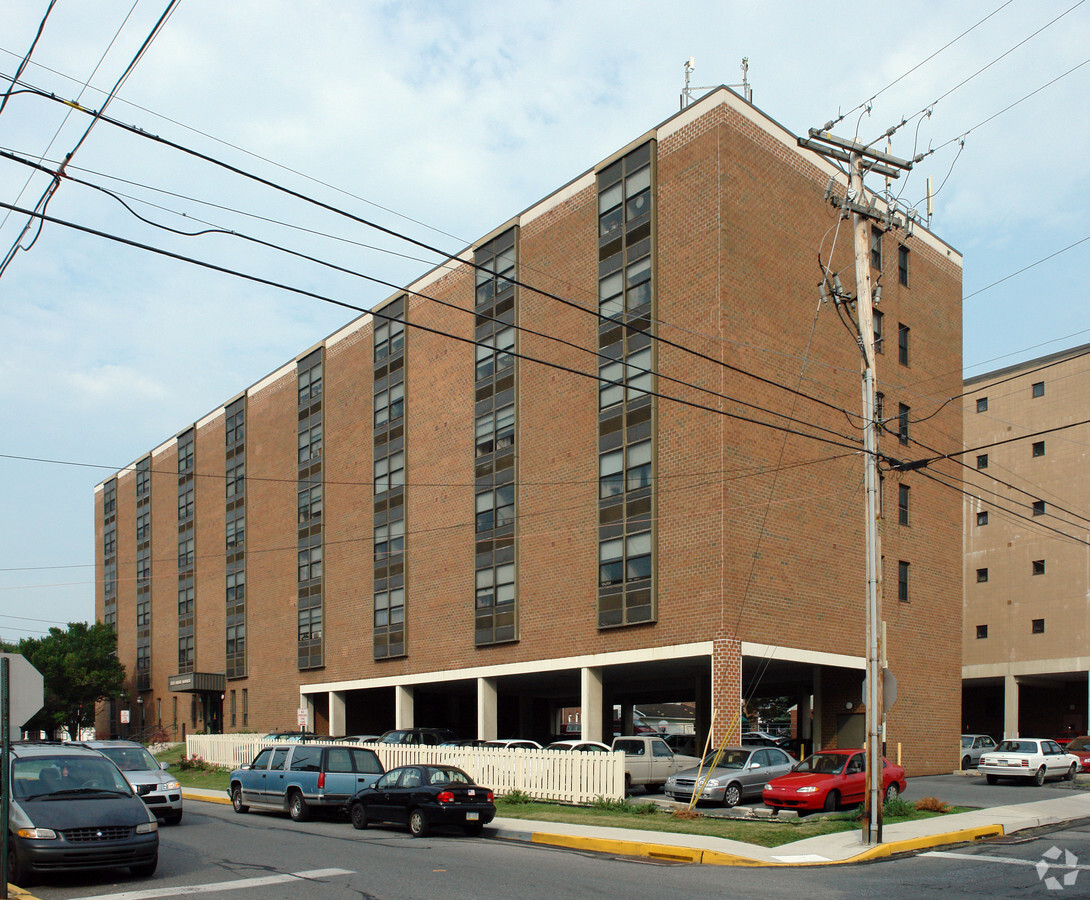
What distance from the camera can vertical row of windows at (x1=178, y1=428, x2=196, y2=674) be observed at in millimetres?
68562

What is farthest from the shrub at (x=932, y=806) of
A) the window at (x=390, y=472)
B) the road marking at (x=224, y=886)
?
the window at (x=390, y=472)

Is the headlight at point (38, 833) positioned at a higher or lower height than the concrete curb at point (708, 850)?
higher

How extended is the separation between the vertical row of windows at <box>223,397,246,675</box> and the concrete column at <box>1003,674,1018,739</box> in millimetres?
42985

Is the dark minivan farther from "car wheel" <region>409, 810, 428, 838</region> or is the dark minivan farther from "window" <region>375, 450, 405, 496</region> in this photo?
"window" <region>375, 450, 405, 496</region>

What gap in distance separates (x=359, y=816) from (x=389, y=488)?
89.6 feet

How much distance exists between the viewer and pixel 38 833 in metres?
13.8

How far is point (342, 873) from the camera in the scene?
48.9 ft

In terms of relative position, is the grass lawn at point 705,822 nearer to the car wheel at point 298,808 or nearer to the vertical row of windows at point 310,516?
the car wheel at point 298,808

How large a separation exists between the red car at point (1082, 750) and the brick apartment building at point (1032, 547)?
59.0 ft

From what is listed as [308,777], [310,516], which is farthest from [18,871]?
[310,516]

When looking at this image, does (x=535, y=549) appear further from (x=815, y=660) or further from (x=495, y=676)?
(x=815, y=660)

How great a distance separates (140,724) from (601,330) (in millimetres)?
54251

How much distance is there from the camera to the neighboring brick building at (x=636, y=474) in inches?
1325

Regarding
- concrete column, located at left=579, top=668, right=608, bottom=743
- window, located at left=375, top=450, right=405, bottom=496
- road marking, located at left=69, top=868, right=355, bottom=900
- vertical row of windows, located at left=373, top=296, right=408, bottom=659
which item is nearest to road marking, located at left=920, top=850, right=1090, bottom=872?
road marking, located at left=69, top=868, right=355, bottom=900
